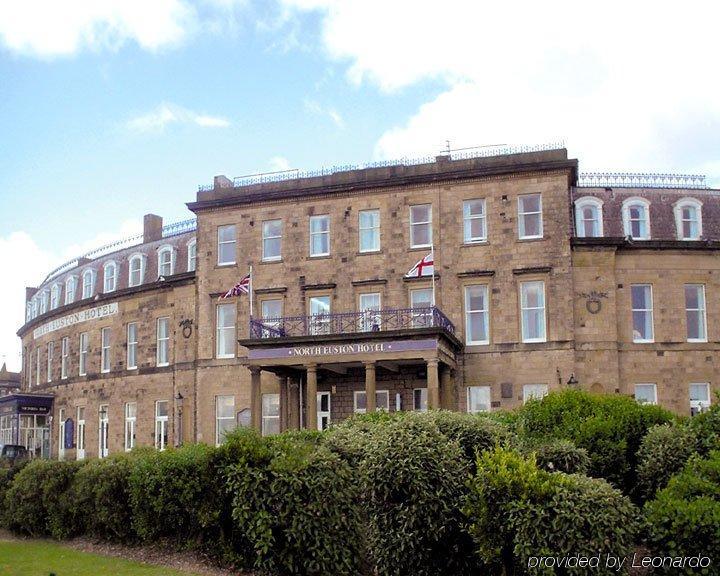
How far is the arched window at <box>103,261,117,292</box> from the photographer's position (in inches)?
1839

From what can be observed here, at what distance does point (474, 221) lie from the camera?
34.7 meters

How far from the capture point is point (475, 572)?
46.5 ft

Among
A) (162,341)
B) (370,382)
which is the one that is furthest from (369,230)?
(162,341)

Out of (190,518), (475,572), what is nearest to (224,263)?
(190,518)

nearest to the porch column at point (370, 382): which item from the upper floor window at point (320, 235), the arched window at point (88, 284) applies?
the upper floor window at point (320, 235)

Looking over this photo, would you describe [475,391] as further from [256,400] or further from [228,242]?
[228,242]

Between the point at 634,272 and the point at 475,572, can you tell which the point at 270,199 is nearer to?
the point at 634,272

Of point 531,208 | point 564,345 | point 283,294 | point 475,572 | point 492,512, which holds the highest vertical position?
point 531,208

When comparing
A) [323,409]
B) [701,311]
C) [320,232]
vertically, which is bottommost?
[323,409]

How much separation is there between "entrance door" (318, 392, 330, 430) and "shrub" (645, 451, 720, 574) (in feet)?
74.6

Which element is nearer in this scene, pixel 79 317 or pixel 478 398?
pixel 478 398

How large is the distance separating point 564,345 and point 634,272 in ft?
13.6

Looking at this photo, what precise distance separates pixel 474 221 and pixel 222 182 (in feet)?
39.1

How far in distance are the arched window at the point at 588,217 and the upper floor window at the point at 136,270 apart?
22.2 meters
